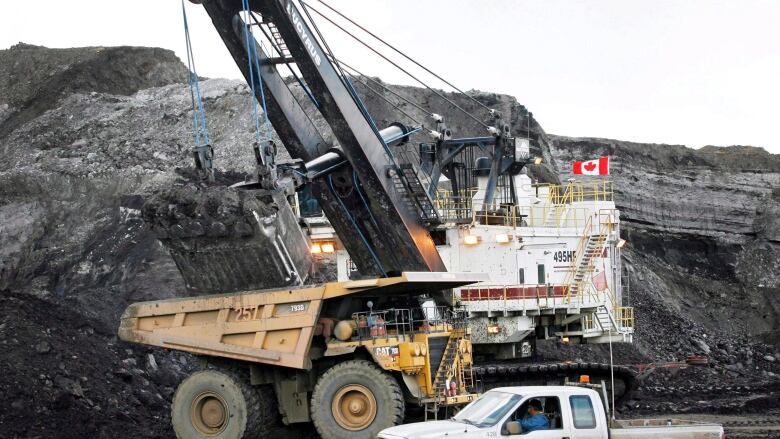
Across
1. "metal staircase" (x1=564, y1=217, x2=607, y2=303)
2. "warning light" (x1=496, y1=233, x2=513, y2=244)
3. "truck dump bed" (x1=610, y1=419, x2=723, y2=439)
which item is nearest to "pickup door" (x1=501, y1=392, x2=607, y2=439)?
"truck dump bed" (x1=610, y1=419, x2=723, y2=439)

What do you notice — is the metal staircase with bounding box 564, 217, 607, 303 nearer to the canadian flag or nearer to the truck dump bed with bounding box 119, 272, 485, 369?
the canadian flag

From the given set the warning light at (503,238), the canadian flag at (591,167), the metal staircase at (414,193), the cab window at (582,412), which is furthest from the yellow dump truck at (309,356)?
the canadian flag at (591,167)

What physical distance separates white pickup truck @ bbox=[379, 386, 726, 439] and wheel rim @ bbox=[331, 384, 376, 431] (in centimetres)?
257

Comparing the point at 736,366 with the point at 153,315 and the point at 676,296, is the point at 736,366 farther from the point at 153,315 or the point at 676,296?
the point at 153,315

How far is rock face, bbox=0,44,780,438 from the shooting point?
19.0 m

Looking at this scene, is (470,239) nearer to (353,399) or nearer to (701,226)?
(353,399)

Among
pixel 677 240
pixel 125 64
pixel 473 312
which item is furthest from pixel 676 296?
pixel 125 64

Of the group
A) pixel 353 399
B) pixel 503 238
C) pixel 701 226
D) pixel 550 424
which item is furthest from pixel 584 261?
pixel 701 226

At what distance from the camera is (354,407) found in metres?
14.8

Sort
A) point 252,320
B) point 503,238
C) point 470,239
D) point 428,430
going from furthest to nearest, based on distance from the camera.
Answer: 1. point 503,238
2. point 470,239
3. point 252,320
4. point 428,430

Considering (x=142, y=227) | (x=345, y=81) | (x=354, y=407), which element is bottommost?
(x=354, y=407)

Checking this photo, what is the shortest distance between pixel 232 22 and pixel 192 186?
3.56 meters

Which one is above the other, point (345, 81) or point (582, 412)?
point (345, 81)

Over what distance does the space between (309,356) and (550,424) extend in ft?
14.5
